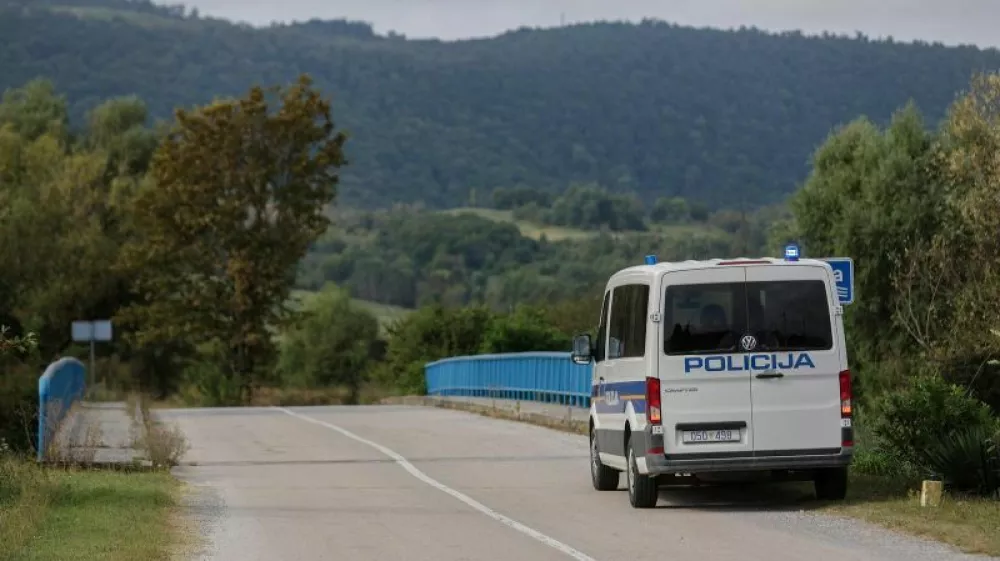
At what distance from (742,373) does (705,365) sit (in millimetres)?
338

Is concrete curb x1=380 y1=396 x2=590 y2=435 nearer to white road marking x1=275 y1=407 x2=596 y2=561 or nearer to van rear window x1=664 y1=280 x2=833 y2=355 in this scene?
white road marking x1=275 y1=407 x2=596 y2=561

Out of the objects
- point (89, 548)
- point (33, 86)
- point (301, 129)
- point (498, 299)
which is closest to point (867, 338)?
point (301, 129)

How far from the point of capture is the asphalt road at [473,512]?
13.1 meters

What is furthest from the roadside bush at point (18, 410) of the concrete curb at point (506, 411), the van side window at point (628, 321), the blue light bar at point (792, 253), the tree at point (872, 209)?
the tree at point (872, 209)

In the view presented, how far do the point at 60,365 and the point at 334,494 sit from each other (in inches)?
240

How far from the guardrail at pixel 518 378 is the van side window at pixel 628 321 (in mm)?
13787

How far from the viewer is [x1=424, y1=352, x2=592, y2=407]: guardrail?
110ft

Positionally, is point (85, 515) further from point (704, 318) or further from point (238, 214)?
point (238, 214)

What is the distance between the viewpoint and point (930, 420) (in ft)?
54.9

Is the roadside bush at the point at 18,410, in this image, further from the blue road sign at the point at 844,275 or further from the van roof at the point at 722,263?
the blue road sign at the point at 844,275

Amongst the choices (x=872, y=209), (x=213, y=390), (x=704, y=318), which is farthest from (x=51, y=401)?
Answer: (x=213, y=390)

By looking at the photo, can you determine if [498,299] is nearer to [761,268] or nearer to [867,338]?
[867,338]

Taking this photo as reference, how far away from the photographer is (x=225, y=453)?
2625 cm

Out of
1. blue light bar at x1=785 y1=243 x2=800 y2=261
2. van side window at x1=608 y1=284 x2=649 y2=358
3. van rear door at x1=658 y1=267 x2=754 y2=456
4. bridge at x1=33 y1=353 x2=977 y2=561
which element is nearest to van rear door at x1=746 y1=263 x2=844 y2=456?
van rear door at x1=658 y1=267 x2=754 y2=456
